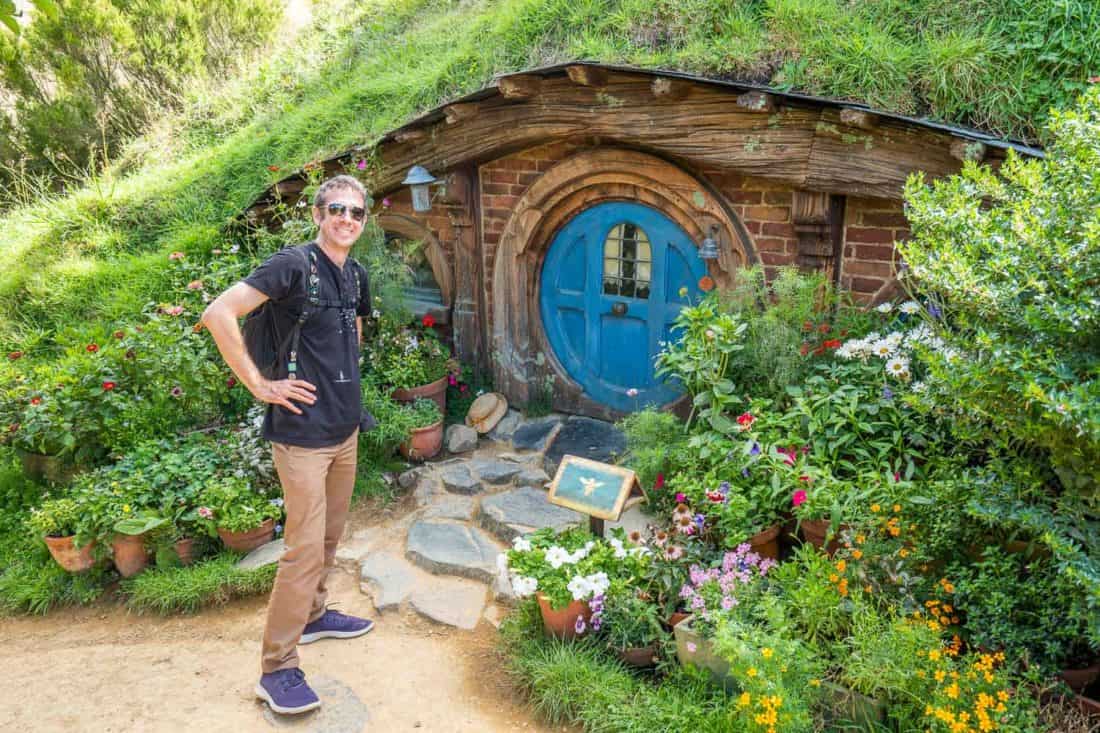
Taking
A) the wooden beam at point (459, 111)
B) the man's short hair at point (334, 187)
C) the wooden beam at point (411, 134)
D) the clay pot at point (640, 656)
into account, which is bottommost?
the clay pot at point (640, 656)

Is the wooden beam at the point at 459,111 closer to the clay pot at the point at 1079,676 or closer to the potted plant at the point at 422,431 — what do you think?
the potted plant at the point at 422,431

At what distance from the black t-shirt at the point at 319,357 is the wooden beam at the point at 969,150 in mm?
3175

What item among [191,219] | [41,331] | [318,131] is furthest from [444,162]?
[41,331]

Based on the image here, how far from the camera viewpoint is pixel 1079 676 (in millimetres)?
3143

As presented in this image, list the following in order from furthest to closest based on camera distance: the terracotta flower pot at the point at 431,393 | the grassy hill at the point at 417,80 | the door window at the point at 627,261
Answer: the terracotta flower pot at the point at 431,393 < the door window at the point at 627,261 < the grassy hill at the point at 417,80

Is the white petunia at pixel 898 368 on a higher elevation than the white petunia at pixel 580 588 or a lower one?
higher

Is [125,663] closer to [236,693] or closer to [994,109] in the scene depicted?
[236,693]

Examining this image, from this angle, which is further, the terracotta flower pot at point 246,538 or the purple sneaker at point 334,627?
the terracotta flower pot at point 246,538

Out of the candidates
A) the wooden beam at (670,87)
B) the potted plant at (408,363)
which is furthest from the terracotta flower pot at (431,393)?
the wooden beam at (670,87)

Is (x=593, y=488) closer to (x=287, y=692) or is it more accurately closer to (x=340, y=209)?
(x=287, y=692)

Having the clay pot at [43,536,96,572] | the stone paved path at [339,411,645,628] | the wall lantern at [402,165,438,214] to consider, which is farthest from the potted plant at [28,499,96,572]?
the wall lantern at [402,165,438,214]

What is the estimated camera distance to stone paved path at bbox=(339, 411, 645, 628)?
4.83 m

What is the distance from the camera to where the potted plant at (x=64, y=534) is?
17.0 feet

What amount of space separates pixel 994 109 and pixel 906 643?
3061 millimetres
